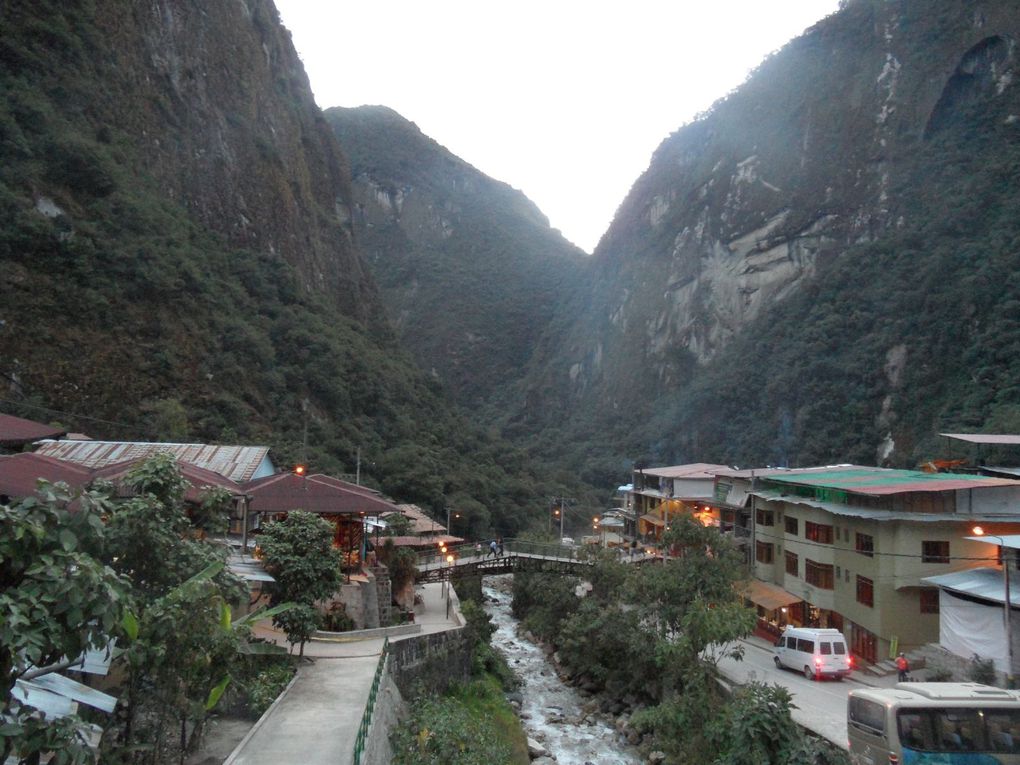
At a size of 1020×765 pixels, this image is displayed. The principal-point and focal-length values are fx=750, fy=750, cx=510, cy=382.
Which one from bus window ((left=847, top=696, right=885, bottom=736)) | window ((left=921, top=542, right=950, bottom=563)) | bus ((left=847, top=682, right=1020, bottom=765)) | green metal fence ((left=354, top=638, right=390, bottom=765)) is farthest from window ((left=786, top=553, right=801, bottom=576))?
green metal fence ((left=354, top=638, right=390, bottom=765))

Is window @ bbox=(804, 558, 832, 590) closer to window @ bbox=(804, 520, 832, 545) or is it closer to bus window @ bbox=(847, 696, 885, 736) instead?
window @ bbox=(804, 520, 832, 545)

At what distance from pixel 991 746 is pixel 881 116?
9608 centimetres

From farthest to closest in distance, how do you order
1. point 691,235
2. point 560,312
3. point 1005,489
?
point 560,312
point 691,235
point 1005,489

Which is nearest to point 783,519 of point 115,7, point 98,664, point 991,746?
point 991,746

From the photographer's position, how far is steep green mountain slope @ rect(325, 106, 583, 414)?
16238cm

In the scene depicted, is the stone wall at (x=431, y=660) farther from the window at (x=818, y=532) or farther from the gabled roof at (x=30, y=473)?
the window at (x=818, y=532)

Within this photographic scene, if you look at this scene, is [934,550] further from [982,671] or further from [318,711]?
[318,711]

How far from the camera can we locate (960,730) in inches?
484

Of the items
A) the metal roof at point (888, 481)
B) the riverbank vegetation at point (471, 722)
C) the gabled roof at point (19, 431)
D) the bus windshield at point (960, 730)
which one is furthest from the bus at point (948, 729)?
the gabled roof at point (19, 431)

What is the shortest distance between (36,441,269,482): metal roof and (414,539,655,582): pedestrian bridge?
10517mm

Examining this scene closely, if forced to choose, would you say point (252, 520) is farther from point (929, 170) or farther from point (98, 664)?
point (929, 170)

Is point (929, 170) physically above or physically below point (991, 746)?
above

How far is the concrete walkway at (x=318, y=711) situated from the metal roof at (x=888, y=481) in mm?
15190

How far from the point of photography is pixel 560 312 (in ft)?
548
